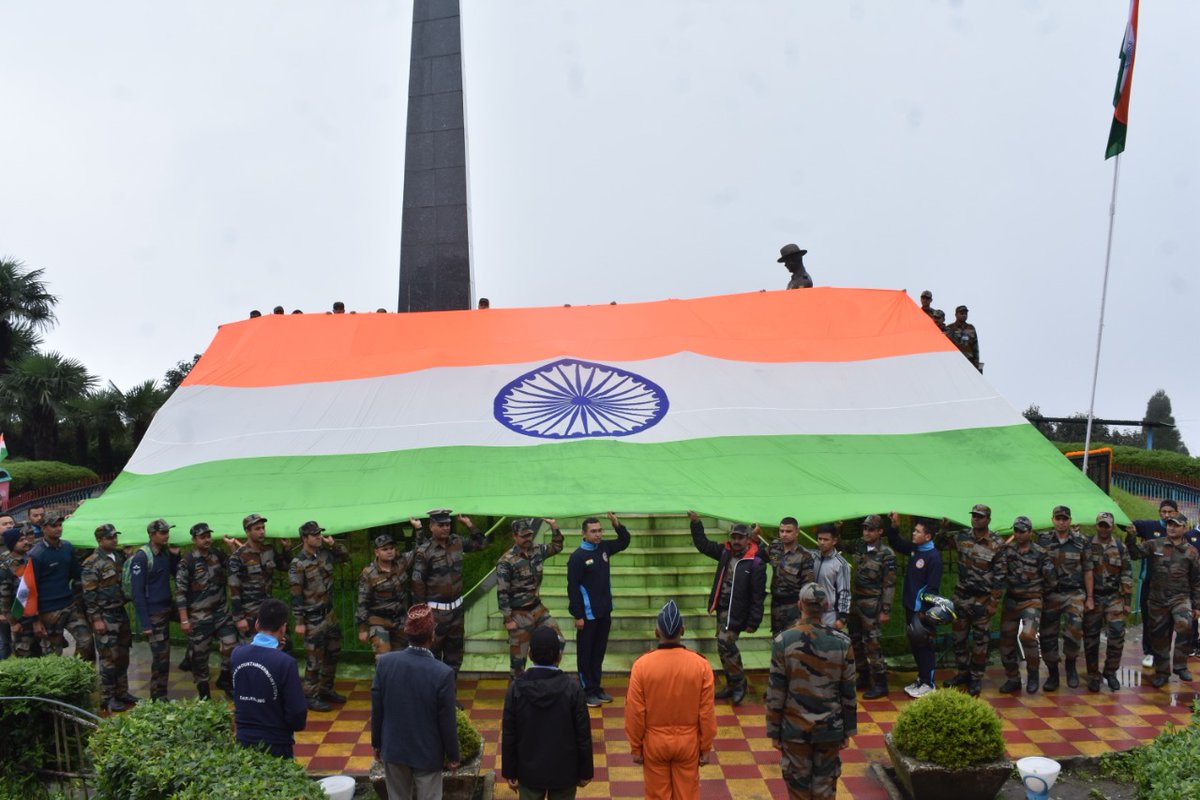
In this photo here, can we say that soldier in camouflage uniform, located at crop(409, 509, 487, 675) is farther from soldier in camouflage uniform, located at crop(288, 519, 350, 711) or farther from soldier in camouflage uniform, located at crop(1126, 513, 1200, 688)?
soldier in camouflage uniform, located at crop(1126, 513, 1200, 688)

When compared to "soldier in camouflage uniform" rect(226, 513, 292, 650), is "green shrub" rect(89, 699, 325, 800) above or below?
below

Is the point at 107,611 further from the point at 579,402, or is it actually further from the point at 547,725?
the point at 547,725

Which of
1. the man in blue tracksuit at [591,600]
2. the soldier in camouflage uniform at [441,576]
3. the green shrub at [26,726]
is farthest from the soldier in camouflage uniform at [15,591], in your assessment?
the man in blue tracksuit at [591,600]

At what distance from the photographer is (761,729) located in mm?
7410

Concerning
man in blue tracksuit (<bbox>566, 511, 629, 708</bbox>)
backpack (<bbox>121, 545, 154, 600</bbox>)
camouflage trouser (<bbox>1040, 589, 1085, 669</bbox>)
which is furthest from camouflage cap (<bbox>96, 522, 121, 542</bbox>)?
camouflage trouser (<bbox>1040, 589, 1085, 669</bbox>)

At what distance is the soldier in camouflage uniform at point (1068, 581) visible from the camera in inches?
325

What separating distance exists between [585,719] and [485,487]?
4.08 metres

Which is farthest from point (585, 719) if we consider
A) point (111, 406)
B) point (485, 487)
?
point (111, 406)

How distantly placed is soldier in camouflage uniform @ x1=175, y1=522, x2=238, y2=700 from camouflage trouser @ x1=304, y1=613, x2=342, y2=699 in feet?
2.29

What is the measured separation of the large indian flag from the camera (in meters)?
8.55

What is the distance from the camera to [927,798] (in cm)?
590

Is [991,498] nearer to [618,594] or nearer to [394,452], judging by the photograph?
[618,594]

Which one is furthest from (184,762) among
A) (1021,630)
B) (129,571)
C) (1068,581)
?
(1068,581)

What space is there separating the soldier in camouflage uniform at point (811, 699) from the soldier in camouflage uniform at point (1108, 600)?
4.53 m
